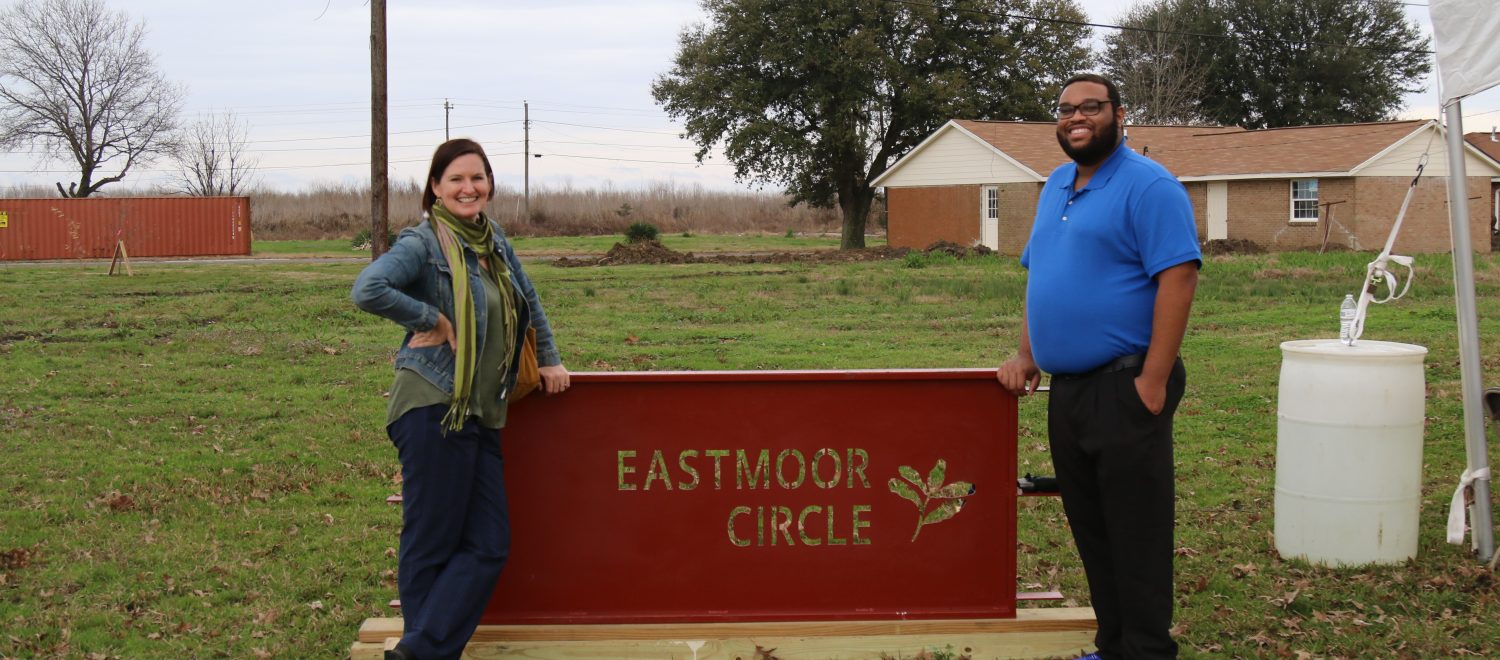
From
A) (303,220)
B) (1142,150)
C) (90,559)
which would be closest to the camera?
(90,559)

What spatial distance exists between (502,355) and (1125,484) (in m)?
2.03

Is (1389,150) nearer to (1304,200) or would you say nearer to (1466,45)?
(1304,200)

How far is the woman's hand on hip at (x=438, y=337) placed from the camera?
13.3 feet

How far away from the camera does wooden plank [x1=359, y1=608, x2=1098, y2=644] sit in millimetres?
4699

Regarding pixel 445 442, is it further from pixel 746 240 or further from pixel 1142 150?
pixel 746 240

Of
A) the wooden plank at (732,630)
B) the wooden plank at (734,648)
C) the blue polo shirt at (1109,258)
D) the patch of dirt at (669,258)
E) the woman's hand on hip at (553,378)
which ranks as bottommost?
the wooden plank at (734,648)

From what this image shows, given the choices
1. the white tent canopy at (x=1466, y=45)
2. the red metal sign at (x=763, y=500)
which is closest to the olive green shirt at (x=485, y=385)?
the red metal sign at (x=763, y=500)

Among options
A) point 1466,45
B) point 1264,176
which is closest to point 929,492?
point 1466,45

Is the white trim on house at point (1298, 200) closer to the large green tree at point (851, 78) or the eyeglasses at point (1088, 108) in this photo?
the large green tree at point (851, 78)

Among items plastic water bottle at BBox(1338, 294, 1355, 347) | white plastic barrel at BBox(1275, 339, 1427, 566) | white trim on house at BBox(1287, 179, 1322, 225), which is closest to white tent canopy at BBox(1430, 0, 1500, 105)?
plastic water bottle at BBox(1338, 294, 1355, 347)

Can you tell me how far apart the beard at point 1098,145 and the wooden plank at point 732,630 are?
1.76 m

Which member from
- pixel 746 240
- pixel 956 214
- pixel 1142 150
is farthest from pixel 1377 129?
pixel 746 240

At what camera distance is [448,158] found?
13.5ft

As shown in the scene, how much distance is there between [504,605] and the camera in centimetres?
474
